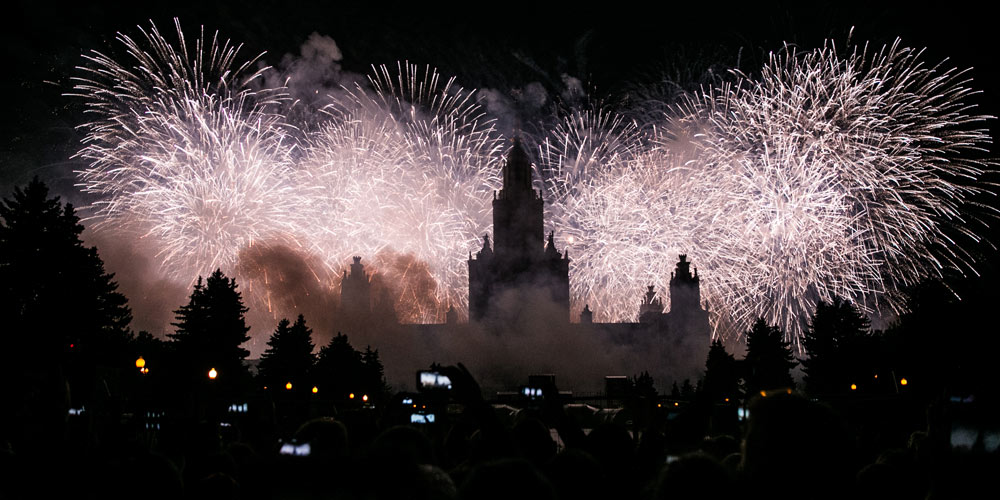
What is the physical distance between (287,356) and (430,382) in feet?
237

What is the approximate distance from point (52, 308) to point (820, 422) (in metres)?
44.9

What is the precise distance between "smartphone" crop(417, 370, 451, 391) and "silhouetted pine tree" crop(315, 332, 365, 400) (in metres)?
64.2

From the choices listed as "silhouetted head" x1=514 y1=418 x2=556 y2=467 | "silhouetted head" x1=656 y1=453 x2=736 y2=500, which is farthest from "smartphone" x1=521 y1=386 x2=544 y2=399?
"silhouetted head" x1=656 y1=453 x2=736 y2=500

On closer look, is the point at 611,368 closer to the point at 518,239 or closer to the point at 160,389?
the point at 518,239

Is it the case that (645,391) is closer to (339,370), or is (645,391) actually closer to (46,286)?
(46,286)

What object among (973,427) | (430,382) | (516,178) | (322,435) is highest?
(516,178)

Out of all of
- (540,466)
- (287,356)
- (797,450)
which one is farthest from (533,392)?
(287,356)

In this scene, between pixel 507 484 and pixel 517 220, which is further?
pixel 517 220

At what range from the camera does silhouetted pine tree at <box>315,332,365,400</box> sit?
7694 centimetres

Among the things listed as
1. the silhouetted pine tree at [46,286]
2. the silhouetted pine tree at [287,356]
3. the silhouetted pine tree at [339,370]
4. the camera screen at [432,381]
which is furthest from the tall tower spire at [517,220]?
the camera screen at [432,381]

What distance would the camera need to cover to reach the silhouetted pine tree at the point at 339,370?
252 ft

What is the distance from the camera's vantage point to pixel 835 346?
2933 inches

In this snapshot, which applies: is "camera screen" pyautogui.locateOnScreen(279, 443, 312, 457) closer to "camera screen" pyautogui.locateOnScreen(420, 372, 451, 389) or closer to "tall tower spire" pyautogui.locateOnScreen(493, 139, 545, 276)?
"camera screen" pyautogui.locateOnScreen(420, 372, 451, 389)

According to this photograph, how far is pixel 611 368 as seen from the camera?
126 metres
